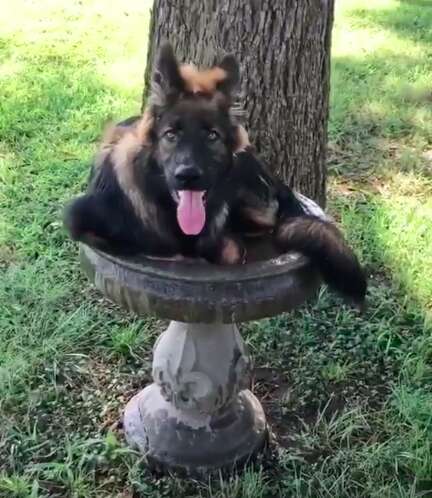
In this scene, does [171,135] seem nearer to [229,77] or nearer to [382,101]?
[229,77]

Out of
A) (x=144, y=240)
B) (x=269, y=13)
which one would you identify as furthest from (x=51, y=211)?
(x=144, y=240)

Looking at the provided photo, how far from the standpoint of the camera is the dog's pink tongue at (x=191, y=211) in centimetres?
240

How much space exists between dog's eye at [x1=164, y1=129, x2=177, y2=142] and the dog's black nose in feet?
0.43

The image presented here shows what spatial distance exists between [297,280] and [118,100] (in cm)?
359

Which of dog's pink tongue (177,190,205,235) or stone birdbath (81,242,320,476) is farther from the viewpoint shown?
stone birdbath (81,242,320,476)

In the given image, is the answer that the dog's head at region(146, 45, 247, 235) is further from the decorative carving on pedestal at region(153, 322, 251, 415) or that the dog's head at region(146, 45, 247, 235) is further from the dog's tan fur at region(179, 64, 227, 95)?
the decorative carving on pedestal at region(153, 322, 251, 415)

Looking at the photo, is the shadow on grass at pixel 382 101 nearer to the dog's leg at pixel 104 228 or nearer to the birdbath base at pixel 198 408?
the birdbath base at pixel 198 408

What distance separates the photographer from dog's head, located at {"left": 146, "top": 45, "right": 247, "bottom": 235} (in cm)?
237

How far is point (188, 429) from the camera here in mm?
3049

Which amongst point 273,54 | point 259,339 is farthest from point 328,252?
point 273,54

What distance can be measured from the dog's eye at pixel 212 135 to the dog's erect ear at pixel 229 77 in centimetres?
14

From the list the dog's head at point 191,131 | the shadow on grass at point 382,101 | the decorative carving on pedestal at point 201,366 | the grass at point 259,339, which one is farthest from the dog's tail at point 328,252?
the shadow on grass at point 382,101

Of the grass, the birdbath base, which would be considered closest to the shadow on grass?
the grass

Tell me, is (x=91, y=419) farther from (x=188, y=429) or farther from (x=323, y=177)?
(x=323, y=177)
